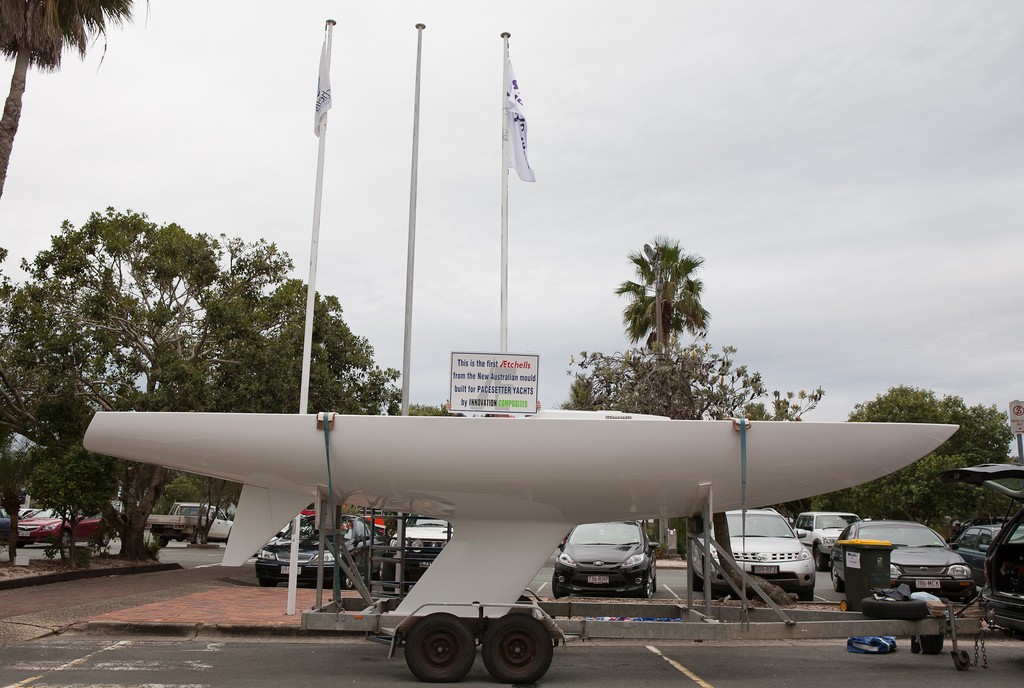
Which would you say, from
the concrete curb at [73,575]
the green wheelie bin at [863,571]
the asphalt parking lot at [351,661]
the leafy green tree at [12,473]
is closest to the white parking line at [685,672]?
the asphalt parking lot at [351,661]

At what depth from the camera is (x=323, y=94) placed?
12.3m

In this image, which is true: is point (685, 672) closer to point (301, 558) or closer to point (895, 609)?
point (895, 609)

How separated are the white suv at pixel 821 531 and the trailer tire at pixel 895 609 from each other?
1323 centimetres

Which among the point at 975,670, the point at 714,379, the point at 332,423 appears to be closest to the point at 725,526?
the point at 975,670

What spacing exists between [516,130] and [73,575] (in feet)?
36.3

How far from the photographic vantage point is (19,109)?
43.8 feet

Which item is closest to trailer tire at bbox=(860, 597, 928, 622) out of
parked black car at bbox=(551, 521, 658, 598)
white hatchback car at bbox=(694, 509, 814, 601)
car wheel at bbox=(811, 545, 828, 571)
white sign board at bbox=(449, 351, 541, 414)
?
white sign board at bbox=(449, 351, 541, 414)

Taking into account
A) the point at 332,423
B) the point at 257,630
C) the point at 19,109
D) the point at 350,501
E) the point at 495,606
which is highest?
the point at 19,109

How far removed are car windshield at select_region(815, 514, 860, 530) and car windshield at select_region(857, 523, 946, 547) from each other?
785 cm

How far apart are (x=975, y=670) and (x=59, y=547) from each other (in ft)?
51.3

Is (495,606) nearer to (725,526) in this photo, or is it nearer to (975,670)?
(975,670)

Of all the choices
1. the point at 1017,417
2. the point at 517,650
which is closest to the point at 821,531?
the point at 1017,417

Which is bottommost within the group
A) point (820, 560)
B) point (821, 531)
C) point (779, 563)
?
point (820, 560)

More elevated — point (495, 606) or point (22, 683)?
point (495, 606)
